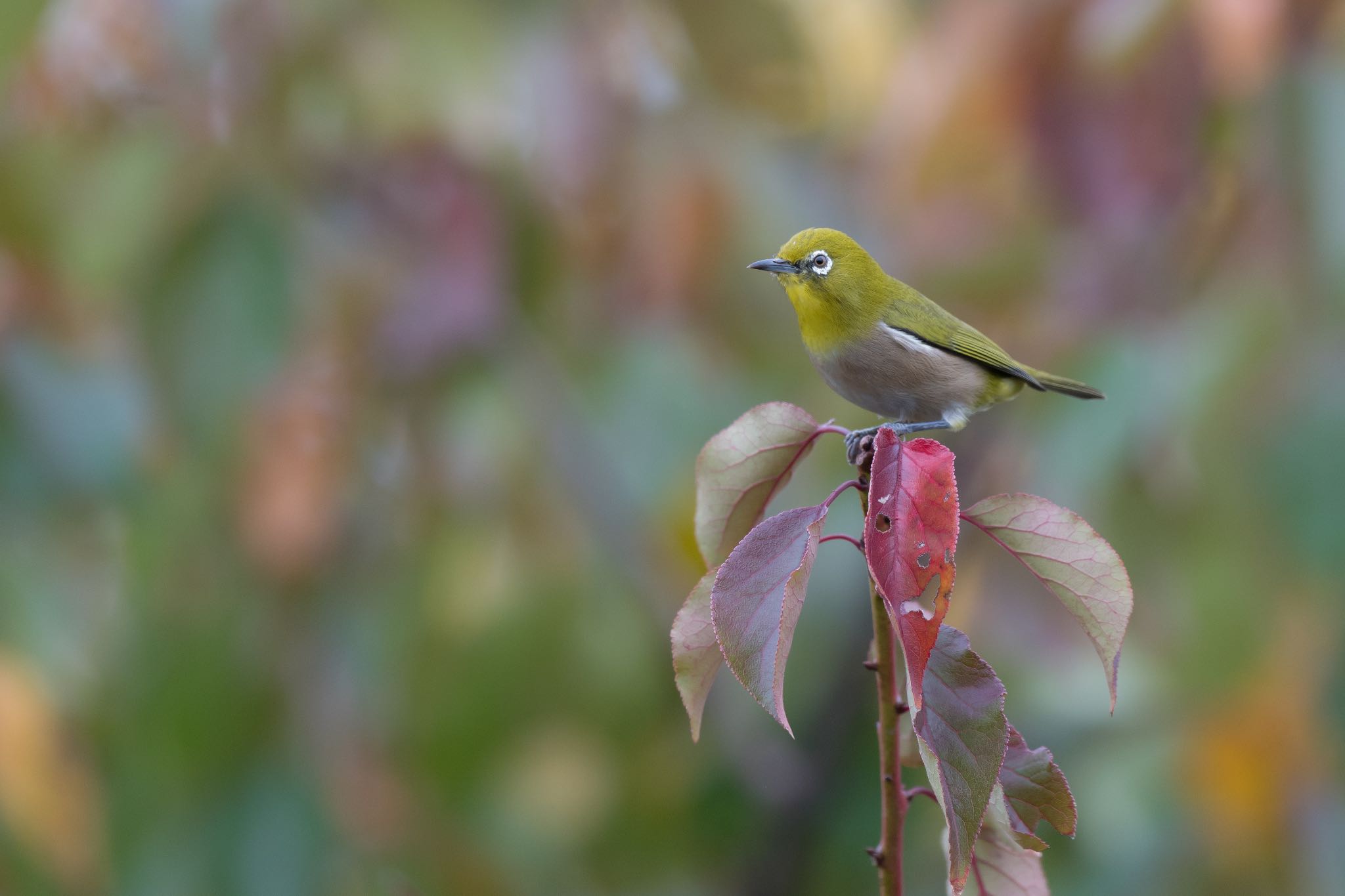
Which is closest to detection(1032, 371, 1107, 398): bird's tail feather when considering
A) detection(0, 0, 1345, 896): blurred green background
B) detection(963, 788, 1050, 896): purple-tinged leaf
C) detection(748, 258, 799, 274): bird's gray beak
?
detection(748, 258, 799, 274): bird's gray beak

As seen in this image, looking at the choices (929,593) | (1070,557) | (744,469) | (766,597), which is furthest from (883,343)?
(766,597)

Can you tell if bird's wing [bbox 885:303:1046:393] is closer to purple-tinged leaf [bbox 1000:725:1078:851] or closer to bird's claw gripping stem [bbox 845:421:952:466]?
bird's claw gripping stem [bbox 845:421:952:466]

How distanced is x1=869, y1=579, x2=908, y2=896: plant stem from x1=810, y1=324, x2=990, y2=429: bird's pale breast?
921 millimetres

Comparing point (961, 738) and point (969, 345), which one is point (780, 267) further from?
point (961, 738)

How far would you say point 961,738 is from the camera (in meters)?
1.12

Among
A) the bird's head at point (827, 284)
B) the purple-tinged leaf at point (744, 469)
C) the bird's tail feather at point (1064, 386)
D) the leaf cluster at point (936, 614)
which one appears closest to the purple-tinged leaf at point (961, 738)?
the leaf cluster at point (936, 614)

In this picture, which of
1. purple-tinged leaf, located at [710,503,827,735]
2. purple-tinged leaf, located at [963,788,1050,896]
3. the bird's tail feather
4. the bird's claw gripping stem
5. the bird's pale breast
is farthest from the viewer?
the bird's tail feather

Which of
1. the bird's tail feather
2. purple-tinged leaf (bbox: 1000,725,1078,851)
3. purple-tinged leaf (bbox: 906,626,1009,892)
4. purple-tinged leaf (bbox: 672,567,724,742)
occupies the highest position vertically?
the bird's tail feather

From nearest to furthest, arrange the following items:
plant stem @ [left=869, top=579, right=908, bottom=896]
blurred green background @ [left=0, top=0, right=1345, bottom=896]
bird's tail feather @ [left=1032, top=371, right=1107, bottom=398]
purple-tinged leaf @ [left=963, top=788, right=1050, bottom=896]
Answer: plant stem @ [left=869, top=579, right=908, bottom=896] < purple-tinged leaf @ [left=963, top=788, right=1050, bottom=896] < bird's tail feather @ [left=1032, top=371, right=1107, bottom=398] < blurred green background @ [left=0, top=0, right=1345, bottom=896]

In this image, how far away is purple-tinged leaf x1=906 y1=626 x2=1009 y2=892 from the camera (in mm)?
1079

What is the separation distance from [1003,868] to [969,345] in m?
1.01

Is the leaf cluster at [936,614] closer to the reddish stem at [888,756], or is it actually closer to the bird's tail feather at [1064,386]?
the reddish stem at [888,756]

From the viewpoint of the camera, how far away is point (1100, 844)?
4508 mm

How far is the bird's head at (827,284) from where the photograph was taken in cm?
214
